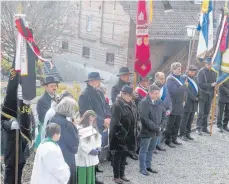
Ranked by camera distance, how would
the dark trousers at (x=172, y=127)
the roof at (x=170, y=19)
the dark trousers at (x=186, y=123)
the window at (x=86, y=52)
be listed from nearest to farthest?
the dark trousers at (x=172, y=127)
the dark trousers at (x=186, y=123)
the roof at (x=170, y=19)
the window at (x=86, y=52)

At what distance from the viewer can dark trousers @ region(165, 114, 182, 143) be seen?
10.5 metres

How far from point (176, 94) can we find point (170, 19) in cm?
2039

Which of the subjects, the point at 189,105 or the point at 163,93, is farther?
the point at 189,105

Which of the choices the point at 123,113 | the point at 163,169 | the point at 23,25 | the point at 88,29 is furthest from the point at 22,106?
the point at 88,29

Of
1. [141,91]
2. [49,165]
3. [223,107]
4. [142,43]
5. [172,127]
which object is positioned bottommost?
[172,127]

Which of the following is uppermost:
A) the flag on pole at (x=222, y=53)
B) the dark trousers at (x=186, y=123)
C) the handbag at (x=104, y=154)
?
the flag on pole at (x=222, y=53)

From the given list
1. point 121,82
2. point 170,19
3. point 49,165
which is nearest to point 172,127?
point 121,82

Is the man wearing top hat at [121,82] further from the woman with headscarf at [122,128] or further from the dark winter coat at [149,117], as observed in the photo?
the woman with headscarf at [122,128]

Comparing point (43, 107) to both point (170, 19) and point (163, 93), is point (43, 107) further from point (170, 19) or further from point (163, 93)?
point (170, 19)

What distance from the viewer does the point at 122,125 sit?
26.5 feet

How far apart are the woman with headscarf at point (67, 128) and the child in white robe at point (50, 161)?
0.47 meters

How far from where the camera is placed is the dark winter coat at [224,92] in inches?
467

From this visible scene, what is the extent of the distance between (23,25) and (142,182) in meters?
3.56

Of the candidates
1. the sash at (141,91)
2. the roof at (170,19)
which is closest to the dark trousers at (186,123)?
the sash at (141,91)
